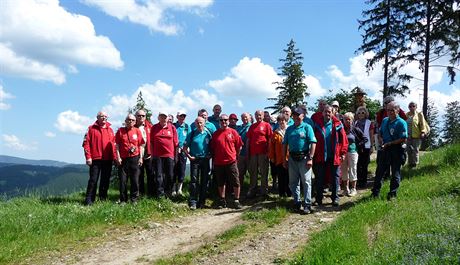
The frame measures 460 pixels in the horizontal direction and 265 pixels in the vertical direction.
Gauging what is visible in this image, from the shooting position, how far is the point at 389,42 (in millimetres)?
26219

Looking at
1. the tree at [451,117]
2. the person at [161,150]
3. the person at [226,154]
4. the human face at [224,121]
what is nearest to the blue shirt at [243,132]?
the person at [226,154]

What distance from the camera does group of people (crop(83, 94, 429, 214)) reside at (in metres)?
8.47

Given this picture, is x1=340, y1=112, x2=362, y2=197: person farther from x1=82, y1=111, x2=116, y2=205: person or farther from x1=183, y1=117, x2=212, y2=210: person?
x1=82, y1=111, x2=116, y2=205: person

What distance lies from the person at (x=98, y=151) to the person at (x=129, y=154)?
328 mm

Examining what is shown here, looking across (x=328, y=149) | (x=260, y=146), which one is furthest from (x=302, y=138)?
(x=260, y=146)

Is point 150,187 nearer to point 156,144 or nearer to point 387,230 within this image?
point 156,144

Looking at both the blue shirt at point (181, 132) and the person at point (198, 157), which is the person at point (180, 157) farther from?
the person at point (198, 157)

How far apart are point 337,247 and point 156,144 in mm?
5537

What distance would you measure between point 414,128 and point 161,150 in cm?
662

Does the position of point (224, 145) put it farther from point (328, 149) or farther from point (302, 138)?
point (328, 149)

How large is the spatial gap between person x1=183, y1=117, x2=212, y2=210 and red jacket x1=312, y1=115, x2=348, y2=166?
99.2 inches

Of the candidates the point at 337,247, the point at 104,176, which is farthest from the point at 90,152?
the point at 337,247

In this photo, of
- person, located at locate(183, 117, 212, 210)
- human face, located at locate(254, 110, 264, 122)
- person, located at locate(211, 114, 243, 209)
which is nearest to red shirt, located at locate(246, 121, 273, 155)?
human face, located at locate(254, 110, 264, 122)

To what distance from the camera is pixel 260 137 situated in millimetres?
9977
